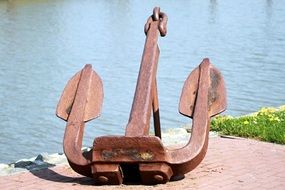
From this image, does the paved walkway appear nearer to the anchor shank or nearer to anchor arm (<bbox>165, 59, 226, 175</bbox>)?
anchor arm (<bbox>165, 59, 226, 175</bbox>)

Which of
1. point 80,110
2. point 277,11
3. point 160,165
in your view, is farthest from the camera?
point 277,11

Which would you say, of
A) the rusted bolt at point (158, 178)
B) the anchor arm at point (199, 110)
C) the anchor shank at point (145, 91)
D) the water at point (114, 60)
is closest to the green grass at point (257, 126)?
the anchor arm at point (199, 110)

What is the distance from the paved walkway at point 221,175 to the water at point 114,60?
2.71 m

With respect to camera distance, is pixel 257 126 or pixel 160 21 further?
pixel 257 126

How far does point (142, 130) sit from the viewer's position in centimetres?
525

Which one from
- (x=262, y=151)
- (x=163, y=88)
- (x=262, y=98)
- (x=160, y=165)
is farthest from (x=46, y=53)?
(x=160, y=165)

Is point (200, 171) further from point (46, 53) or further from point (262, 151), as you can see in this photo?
point (46, 53)

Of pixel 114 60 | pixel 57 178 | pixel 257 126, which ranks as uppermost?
pixel 114 60

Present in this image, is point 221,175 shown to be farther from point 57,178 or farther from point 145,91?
point 57,178

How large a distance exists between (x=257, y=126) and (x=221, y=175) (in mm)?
2152

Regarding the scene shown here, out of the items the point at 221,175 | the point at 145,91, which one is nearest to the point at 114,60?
the point at 221,175

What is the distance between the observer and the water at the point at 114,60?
1038 cm

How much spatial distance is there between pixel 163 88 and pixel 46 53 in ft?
20.9

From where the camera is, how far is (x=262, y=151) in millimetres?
6730
